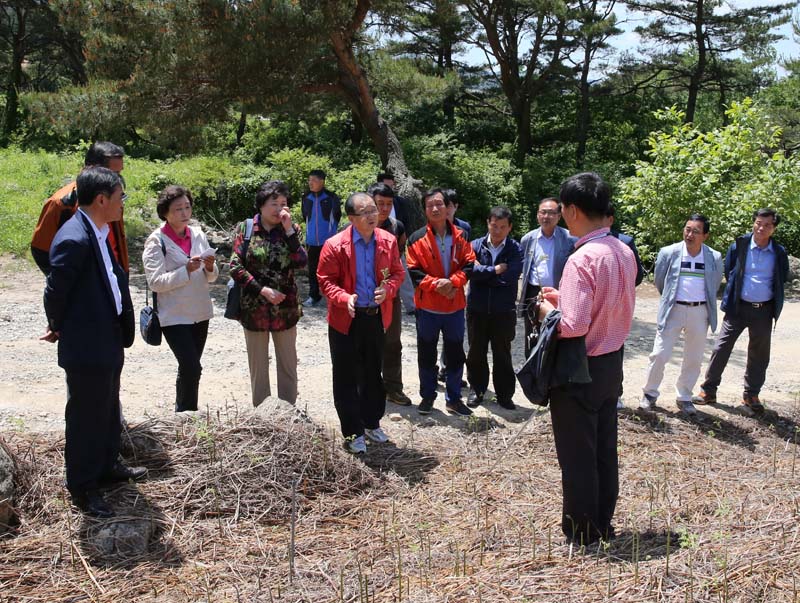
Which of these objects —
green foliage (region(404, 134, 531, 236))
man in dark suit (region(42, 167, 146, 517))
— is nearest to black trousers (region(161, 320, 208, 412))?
man in dark suit (region(42, 167, 146, 517))

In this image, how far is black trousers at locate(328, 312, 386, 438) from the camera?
5270 mm

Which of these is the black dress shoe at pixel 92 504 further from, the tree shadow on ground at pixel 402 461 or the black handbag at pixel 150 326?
the tree shadow on ground at pixel 402 461

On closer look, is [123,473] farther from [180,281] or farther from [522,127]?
[522,127]

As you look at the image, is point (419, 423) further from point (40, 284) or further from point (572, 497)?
point (40, 284)

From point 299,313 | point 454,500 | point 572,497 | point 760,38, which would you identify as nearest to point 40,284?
point 299,313

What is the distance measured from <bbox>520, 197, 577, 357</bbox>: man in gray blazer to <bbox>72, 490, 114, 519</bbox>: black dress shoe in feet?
11.5

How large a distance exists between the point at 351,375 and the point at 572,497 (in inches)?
78.8

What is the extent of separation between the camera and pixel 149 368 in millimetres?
7355

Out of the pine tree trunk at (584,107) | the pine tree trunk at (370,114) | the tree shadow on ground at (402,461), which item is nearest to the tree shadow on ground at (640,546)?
the tree shadow on ground at (402,461)

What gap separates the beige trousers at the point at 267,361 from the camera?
558 centimetres

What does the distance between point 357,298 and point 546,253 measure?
6.31ft

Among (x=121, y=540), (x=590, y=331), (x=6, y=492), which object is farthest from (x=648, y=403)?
(x=6, y=492)

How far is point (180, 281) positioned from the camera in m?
5.02

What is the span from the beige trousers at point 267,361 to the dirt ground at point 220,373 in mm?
232
